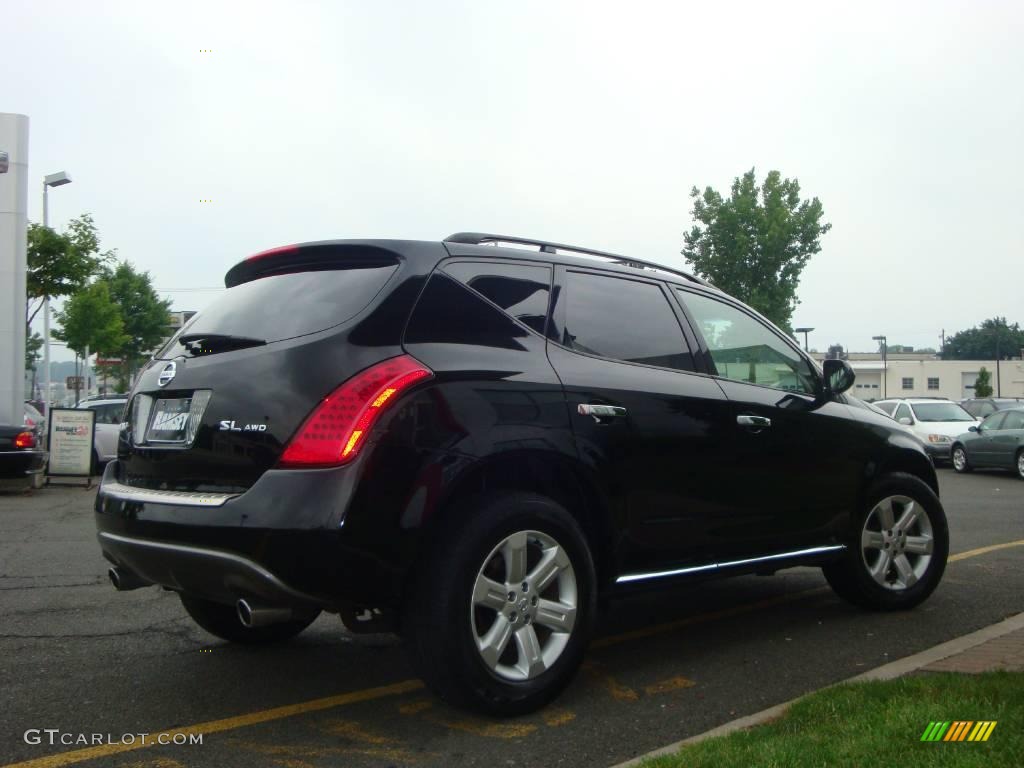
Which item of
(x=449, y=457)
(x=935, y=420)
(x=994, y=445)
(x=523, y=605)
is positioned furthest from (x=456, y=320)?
(x=935, y=420)

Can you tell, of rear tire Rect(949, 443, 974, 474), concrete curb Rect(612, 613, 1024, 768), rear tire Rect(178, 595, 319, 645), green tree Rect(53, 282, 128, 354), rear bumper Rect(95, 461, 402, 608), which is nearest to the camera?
rear bumper Rect(95, 461, 402, 608)

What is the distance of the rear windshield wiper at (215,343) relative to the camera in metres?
3.83

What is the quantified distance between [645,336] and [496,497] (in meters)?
1.34

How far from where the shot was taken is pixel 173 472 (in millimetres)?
3783

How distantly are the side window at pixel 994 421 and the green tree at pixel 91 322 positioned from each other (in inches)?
1113

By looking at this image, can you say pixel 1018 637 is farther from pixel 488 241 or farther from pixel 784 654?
pixel 488 241

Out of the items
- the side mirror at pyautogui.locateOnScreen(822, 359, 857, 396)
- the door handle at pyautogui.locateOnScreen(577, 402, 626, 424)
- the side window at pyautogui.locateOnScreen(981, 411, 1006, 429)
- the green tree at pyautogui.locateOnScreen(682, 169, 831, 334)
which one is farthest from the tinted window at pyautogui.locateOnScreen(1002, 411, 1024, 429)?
the green tree at pyautogui.locateOnScreen(682, 169, 831, 334)

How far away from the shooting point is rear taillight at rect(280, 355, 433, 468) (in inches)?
134

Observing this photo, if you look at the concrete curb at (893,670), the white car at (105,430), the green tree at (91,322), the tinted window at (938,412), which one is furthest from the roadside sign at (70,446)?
the green tree at (91,322)

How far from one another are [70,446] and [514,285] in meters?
13.1

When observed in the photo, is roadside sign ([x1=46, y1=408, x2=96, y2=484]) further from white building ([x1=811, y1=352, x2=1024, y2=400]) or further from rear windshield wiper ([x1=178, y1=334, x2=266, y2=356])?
white building ([x1=811, y1=352, x2=1024, y2=400])

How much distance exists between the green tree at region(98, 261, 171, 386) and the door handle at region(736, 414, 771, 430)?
1778 inches

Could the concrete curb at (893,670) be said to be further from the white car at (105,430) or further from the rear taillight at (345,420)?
the white car at (105,430)

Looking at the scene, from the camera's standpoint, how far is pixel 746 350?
17.3 ft
